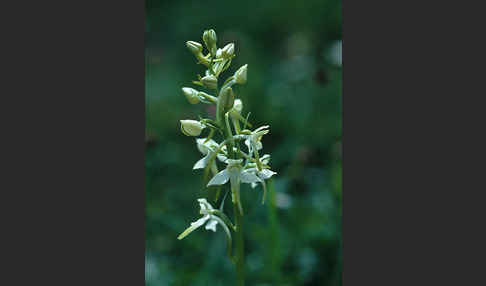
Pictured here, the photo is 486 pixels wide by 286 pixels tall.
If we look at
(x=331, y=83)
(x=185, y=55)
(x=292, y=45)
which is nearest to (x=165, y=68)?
(x=185, y=55)

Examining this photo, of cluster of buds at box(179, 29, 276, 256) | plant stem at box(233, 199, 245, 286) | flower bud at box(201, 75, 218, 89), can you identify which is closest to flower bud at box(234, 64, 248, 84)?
cluster of buds at box(179, 29, 276, 256)

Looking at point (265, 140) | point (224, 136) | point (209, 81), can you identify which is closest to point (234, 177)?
point (224, 136)

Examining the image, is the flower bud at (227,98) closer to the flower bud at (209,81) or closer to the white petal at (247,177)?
the flower bud at (209,81)

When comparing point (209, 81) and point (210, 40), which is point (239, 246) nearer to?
point (209, 81)

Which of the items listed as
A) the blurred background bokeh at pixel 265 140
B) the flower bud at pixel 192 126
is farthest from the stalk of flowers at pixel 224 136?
the blurred background bokeh at pixel 265 140

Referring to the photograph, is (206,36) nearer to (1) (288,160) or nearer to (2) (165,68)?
(1) (288,160)
